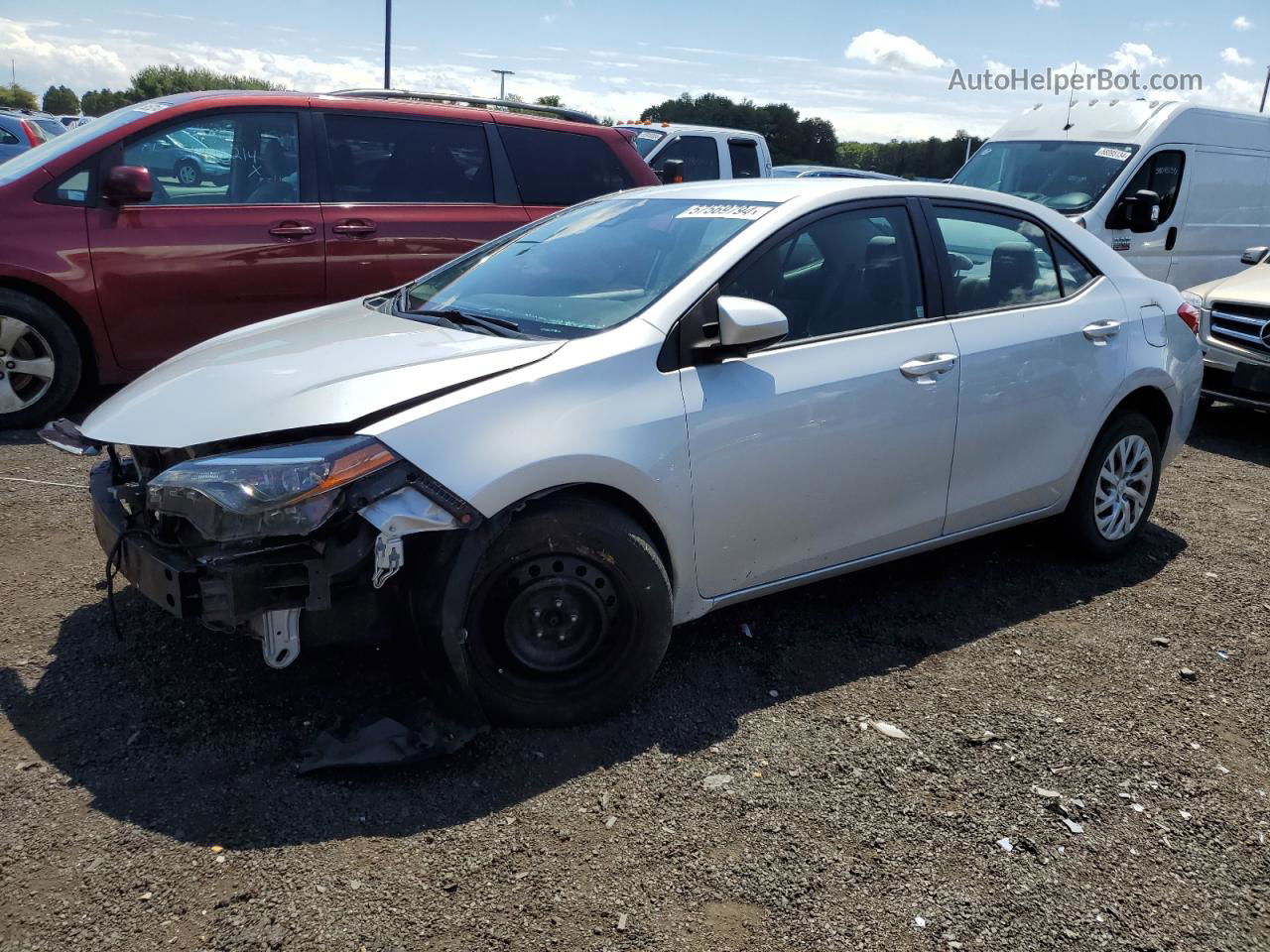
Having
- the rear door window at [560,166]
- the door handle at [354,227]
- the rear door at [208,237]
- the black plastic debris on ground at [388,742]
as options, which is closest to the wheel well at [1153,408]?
the black plastic debris on ground at [388,742]

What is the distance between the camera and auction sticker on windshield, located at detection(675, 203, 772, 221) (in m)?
3.83

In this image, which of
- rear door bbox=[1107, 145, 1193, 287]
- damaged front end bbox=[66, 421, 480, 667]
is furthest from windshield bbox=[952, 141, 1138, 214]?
damaged front end bbox=[66, 421, 480, 667]

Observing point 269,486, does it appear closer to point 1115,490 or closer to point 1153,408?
point 1115,490

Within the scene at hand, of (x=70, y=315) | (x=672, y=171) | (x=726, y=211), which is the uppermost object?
(x=672, y=171)

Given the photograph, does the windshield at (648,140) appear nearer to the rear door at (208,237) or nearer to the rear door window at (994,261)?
the rear door at (208,237)

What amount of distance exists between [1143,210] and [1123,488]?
5283 mm

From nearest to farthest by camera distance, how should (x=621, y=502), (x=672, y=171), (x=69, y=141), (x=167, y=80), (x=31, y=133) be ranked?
1. (x=621, y=502)
2. (x=69, y=141)
3. (x=672, y=171)
4. (x=31, y=133)
5. (x=167, y=80)

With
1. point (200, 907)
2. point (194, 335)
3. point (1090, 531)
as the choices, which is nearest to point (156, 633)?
point (200, 907)

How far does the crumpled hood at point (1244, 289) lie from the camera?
7907mm

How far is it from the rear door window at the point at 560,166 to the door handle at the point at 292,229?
1531mm

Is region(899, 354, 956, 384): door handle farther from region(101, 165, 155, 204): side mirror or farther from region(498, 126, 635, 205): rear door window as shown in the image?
region(101, 165, 155, 204): side mirror

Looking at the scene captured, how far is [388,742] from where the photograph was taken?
3115 mm

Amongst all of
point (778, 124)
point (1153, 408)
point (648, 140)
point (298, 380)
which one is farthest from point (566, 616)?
point (778, 124)

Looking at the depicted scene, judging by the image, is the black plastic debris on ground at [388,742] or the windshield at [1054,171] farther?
the windshield at [1054,171]
